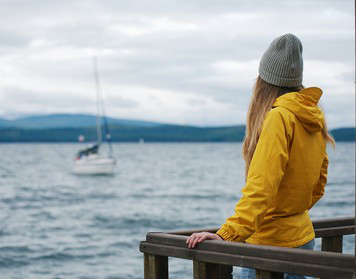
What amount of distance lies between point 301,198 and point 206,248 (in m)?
0.46

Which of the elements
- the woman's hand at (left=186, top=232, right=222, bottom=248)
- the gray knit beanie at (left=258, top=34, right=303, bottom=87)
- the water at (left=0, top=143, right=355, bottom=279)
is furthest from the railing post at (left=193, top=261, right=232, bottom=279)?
the water at (left=0, top=143, right=355, bottom=279)

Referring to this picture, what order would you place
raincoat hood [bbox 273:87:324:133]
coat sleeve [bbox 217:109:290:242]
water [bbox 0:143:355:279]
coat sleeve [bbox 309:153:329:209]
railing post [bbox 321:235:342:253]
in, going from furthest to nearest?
water [bbox 0:143:355:279], railing post [bbox 321:235:342:253], coat sleeve [bbox 309:153:329:209], raincoat hood [bbox 273:87:324:133], coat sleeve [bbox 217:109:290:242]

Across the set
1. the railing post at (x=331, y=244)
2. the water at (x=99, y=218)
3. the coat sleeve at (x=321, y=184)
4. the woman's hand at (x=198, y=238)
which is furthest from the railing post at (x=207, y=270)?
the water at (x=99, y=218)

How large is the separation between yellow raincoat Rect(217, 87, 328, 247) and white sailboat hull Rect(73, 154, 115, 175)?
175 ft

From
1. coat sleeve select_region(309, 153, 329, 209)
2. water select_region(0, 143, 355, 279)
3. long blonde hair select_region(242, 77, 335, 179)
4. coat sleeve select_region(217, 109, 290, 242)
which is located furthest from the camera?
water select_region(0, 143, 355, 279)

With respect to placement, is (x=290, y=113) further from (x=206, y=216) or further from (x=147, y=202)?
(x=147, y=202)

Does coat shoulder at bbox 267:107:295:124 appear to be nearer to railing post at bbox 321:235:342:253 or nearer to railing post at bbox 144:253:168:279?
railing post at bbox 144:253:168:279

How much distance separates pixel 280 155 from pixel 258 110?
0.32 meters

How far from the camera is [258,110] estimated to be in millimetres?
2801

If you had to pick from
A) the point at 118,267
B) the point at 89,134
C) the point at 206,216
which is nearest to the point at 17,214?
the point at 206,216

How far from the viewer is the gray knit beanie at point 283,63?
9.27ft

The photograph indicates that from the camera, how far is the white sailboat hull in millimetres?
55875

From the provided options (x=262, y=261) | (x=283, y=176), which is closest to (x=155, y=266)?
(x=262, y=261)

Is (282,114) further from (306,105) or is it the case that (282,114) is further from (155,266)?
(155,266)
